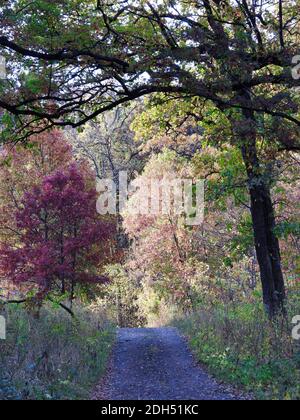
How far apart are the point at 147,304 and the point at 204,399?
15.8m

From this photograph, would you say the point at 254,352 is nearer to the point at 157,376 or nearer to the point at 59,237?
the point at 157,376

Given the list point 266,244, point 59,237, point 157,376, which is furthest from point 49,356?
point 59,237

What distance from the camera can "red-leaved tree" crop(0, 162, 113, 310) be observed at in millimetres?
12812

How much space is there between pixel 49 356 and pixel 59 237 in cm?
628

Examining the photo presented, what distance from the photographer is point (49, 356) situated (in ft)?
26.6

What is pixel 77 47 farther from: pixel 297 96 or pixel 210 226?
pixel 210 226

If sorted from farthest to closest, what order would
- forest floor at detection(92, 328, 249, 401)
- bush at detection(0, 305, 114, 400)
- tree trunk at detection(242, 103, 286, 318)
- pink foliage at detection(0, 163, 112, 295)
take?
pink foliage at detection(0, 163, 112, 295)
tree trunk at detection(242, 103, 286, 318)
forest floor at detection(92, 328, 249, 401)
bush at detection(0, 305, 114, 400)

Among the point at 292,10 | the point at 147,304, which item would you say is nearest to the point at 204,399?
the point at 292,10

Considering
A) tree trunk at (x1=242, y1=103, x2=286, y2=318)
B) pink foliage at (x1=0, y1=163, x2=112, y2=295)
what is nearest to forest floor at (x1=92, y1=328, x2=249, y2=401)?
tree trunk at (x1=242, y1=103, x2=286, y2=318)

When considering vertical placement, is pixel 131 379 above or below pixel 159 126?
below

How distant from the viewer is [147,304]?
2250cm

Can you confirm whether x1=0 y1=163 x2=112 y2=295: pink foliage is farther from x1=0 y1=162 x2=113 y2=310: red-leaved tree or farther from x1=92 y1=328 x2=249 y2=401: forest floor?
x1=92 y1=328 x2=249 y2=401: forest floor

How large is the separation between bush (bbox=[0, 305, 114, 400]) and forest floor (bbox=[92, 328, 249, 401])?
0.33 meters

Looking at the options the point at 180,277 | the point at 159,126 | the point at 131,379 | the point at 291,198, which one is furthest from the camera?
the point at 180,277
